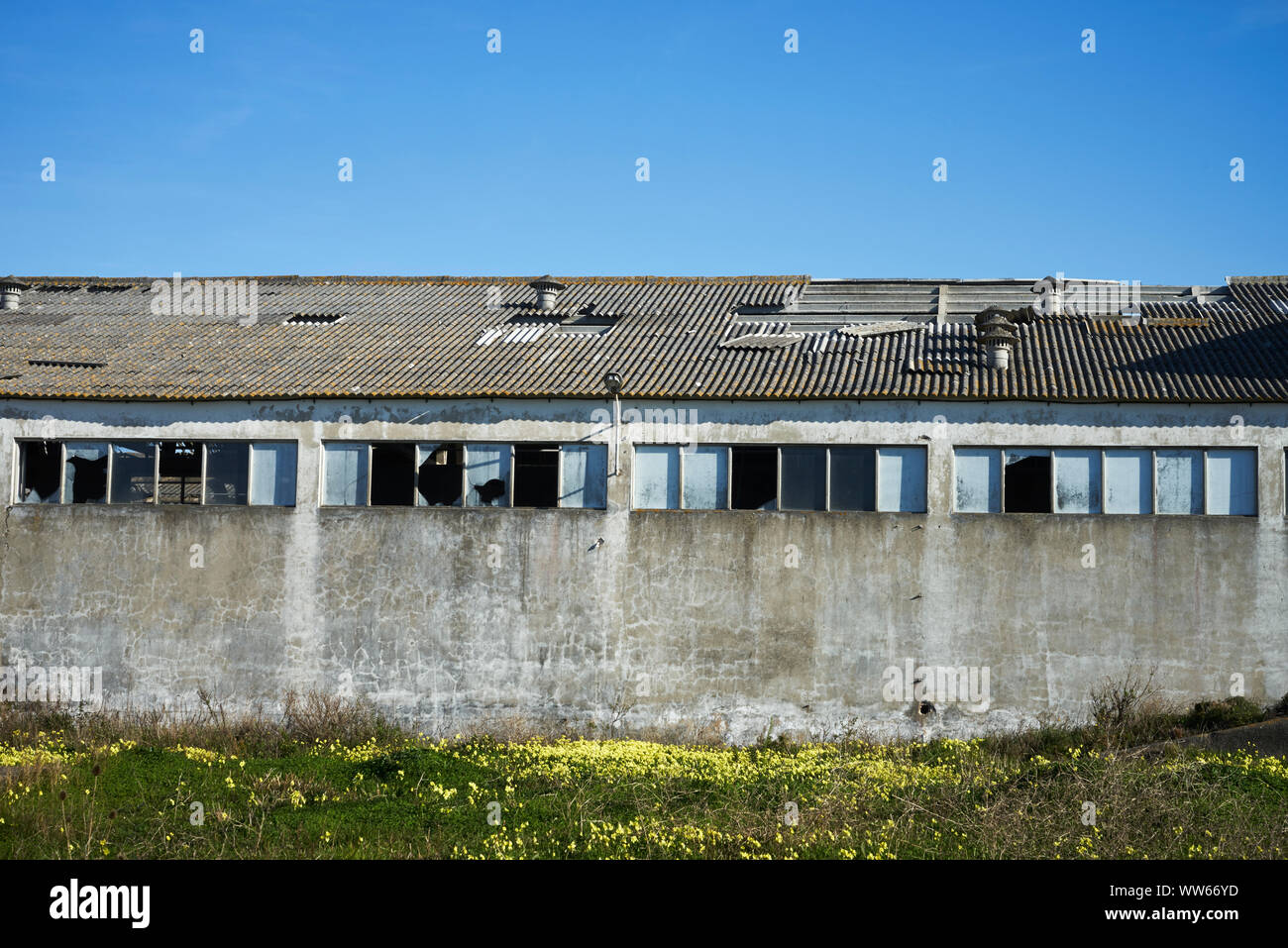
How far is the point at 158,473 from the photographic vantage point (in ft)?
62.5

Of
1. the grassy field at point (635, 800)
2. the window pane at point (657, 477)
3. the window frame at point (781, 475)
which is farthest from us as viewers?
the window pane at point (657, 477)

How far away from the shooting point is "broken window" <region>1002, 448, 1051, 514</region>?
17.5 m

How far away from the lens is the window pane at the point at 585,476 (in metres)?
18.2

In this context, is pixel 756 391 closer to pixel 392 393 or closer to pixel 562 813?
pixel 392 393

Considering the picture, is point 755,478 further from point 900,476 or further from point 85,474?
point 85,474

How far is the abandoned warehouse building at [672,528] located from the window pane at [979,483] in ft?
0.17

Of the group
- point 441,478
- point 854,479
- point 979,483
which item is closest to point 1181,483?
point 979,483

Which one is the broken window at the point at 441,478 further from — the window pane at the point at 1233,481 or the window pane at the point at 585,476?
the window pane at the point at 1233,481

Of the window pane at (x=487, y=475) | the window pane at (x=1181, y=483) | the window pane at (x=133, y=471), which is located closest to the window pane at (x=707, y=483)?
the window pane at (x=487, y=475)

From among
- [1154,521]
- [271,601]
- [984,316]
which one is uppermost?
[984,316]

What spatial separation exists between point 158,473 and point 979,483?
42.3 feet

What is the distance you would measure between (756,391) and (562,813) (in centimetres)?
815
